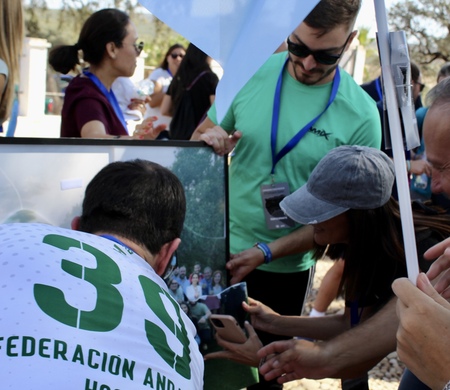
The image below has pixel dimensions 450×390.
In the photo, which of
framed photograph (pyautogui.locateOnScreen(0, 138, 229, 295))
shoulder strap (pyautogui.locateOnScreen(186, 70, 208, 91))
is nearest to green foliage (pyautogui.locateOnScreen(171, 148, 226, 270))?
framed photograph (pyautogui.locateOnScreen(0, 138, 229, 295))

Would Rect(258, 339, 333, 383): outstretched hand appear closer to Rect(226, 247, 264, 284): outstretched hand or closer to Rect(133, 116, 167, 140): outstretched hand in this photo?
Rect(226, 247, 264, 284): outstretched hand

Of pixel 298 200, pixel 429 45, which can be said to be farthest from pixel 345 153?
pixel 429 45

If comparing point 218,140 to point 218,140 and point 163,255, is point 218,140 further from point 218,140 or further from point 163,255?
point 163,255

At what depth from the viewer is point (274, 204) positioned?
8.53 ft

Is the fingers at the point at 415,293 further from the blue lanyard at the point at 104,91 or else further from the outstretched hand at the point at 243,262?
the blue lanyard at the point at 104,91

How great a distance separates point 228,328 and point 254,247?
39 centimetres

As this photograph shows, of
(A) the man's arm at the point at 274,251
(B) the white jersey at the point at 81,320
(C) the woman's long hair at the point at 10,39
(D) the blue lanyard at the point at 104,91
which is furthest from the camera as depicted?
(D) the blue lanyard at the point at 104,91

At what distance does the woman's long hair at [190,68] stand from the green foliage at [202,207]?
241 centimetres

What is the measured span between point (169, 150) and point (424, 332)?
4.12 ft

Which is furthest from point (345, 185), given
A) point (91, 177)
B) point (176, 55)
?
point (176, 55)

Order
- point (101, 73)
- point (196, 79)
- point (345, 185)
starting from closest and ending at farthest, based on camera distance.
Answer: point (345, 185) < point (101, 73) < point (196, 79)

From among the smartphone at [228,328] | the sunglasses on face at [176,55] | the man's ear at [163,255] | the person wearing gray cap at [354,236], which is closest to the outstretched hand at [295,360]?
the person wearing gray cap at [354,236]

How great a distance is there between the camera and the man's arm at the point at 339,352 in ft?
6.91

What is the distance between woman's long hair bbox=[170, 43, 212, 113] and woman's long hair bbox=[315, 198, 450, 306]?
277 cm
